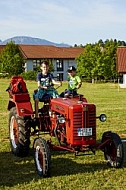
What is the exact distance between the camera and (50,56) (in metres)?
82.5

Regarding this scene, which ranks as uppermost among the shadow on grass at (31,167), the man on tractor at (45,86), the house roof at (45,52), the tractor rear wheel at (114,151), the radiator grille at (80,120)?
the house roof at (45,52)

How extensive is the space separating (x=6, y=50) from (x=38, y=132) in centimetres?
6146

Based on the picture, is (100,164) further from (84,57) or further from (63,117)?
(84,57)

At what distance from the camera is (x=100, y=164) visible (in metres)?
7.54

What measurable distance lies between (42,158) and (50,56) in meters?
76.3

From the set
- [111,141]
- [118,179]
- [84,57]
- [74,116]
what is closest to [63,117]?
[74,116]

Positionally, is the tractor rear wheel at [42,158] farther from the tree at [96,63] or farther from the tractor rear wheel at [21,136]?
the tree at [96,63]

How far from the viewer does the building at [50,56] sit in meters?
81.1

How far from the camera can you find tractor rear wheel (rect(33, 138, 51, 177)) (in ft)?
21.5

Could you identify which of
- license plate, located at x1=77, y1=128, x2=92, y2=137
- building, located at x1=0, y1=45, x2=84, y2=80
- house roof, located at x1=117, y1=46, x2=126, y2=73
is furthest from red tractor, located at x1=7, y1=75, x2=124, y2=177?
building, located at x1=0, y1=45, x2=84, y2=80

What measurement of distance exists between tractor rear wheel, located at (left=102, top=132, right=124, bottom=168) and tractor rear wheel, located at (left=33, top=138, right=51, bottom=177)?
1215mm

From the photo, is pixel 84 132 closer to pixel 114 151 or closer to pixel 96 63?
→ pixel 114 151

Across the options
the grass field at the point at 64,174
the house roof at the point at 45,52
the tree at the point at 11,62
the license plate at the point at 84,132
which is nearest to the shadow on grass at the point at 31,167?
the grass field at the point at 64,174

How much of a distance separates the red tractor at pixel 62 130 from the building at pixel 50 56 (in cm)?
7186
